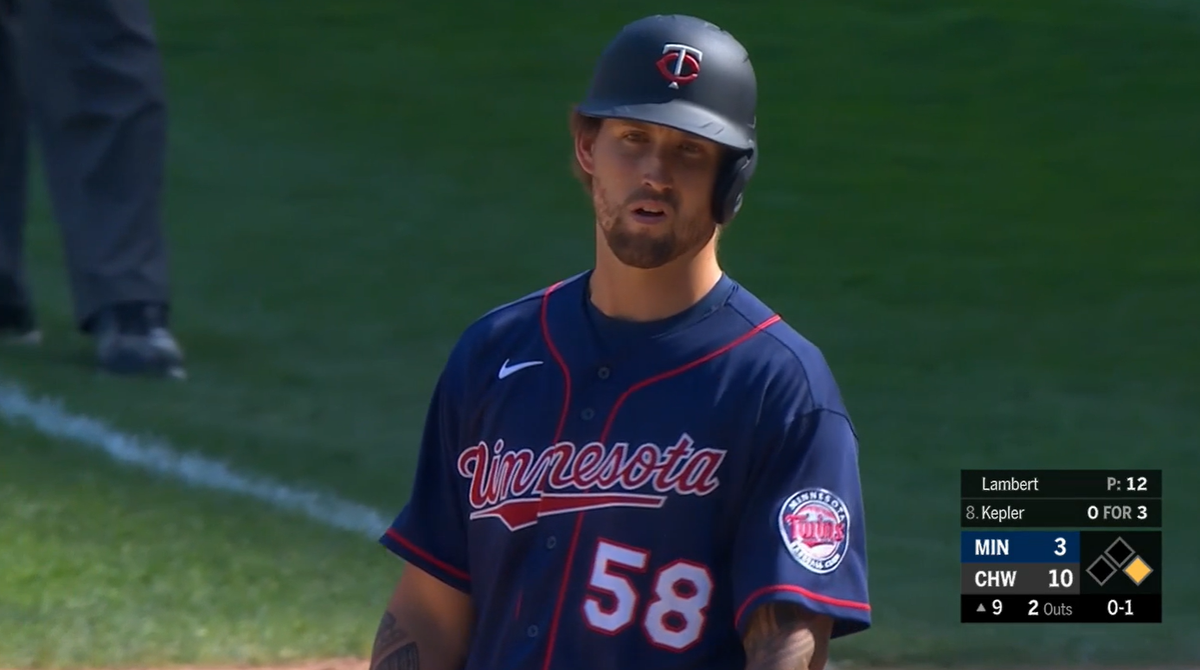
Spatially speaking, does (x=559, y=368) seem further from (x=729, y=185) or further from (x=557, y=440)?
(x=729, y=185)

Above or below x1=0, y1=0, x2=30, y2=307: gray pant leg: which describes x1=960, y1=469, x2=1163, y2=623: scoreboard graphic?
below

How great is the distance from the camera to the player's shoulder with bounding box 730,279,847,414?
2.46 meters

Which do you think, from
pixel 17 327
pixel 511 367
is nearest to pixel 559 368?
pixel 511 367

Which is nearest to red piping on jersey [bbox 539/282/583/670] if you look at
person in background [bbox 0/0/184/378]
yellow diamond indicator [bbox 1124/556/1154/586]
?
yellow diamond indicator [bbox 1124/556/1154/586]

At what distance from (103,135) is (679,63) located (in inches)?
203

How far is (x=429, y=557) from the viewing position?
277 centimetres

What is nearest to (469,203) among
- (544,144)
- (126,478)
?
(544,144)

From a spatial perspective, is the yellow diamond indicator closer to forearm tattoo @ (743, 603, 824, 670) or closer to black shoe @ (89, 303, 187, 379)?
black shoe @ (89, 303, 187, 379)

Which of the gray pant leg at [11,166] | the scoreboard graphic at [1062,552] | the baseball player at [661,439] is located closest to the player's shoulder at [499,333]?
the baseball player at [661,439]

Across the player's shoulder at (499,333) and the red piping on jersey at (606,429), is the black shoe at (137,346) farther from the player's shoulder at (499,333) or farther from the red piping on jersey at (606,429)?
the red piping on jersey at (606,429)

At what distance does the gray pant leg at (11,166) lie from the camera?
7.71 meters

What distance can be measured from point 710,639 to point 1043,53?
1062 cm

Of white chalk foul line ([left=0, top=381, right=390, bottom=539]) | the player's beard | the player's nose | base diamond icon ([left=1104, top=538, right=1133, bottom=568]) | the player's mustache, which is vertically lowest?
base diamond icon ([left=1104, top=538, right=1133, bottom=568])

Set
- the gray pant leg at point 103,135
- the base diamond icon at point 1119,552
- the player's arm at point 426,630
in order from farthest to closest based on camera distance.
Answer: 1. the gray pant leg at point 103,135
2. the base diamond icon at point 1119,552
3. the player's arm at point 426,630
